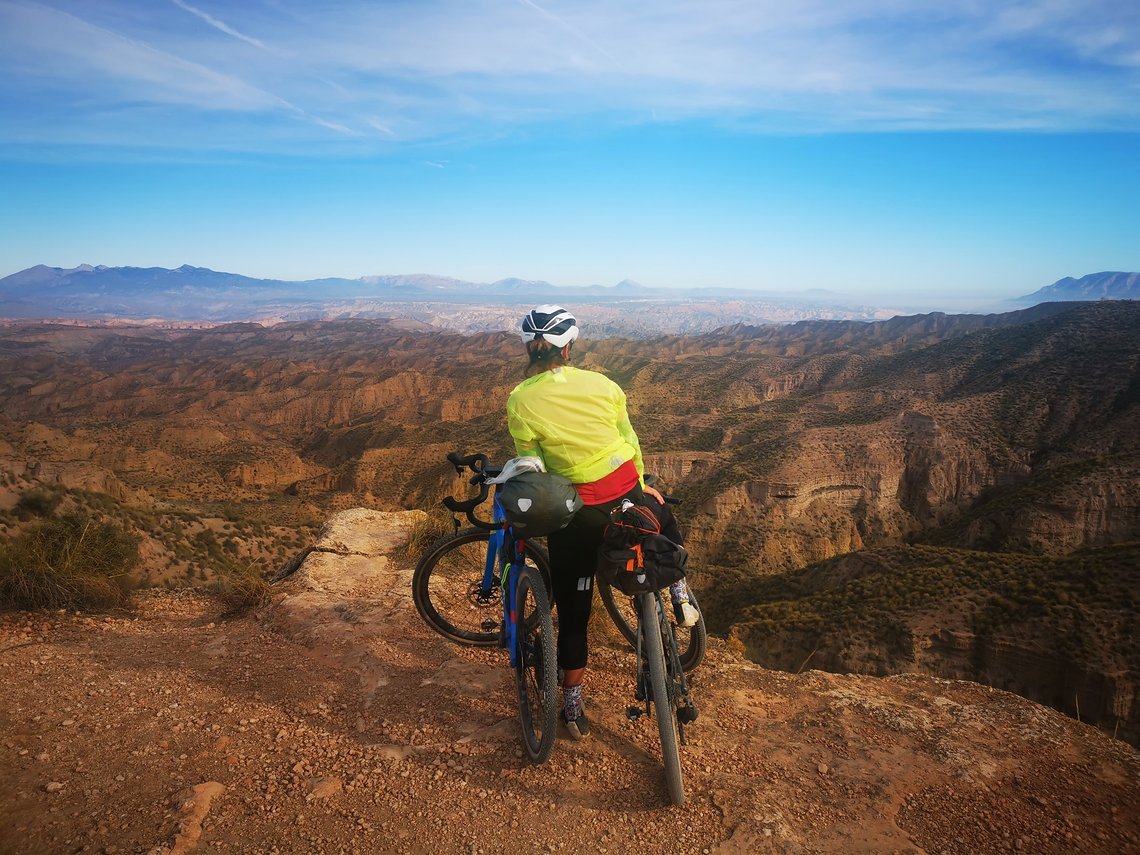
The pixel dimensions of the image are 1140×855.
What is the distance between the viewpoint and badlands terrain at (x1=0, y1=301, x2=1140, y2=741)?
15594 millimetres

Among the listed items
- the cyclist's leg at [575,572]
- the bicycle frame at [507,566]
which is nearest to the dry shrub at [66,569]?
the bicycle frame at [507,566]

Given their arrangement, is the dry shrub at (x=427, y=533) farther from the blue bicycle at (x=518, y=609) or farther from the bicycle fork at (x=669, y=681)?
the bicycle fork at (x=669, y=681)

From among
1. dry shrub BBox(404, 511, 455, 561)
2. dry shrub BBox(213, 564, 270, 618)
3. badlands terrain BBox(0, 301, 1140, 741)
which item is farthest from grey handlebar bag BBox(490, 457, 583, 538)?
dry shrub BBox(404, 511, 455, 561)

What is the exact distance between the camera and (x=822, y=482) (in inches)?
1481

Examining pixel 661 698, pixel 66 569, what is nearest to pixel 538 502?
pixel 661 698

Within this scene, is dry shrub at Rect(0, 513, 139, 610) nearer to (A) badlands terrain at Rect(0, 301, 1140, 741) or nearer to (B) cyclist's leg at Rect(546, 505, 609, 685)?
(A) badlands terrain at Rect(0, 301, 1140, 741)

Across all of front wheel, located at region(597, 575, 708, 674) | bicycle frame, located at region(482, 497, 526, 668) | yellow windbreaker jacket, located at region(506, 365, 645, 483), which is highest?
yellow windbreaker jacket, located at region(506, 365, 645, 483)

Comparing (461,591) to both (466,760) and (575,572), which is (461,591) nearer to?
(466,760)

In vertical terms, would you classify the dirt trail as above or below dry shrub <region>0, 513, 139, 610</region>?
below

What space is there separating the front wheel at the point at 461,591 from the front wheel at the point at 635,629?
0.68 m

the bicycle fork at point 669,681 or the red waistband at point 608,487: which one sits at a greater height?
the red waistband at point 608,487

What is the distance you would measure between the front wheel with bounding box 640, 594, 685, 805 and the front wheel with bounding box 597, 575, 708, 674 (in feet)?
2.03

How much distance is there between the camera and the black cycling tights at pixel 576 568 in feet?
10.9

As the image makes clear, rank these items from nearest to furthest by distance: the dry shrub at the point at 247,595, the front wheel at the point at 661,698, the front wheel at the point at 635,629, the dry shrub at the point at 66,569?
the front wheel at the point at 661,698 < the front wheel at the point at 635,629 < the dry shrub at the point at 66,569 < the dry shrub at the point at 247,595
